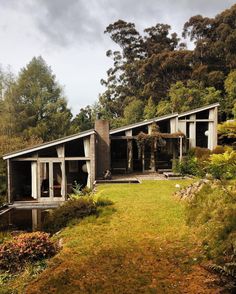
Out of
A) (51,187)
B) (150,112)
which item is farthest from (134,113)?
(51,187)

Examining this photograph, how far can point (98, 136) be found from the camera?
18766mm

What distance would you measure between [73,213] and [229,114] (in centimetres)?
2580

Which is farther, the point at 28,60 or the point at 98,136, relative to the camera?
the point at 28,60

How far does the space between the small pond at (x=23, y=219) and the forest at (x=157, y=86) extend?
10.9m

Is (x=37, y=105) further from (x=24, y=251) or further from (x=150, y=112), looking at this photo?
(x=24, y=251)

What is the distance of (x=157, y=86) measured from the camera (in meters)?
43.4

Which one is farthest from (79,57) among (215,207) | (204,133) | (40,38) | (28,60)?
(28,60)

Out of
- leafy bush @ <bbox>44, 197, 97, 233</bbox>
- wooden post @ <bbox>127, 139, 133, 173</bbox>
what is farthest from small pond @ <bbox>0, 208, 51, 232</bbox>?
wooden post @ <bbox>127, 139, 133, 173</bbox>

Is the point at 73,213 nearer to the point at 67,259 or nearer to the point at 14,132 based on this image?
the point at 67,259

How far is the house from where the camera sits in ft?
51.8

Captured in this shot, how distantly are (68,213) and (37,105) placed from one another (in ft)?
93.5

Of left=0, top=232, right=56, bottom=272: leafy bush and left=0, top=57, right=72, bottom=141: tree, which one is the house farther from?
left=0, top=57, right=72, bottom=141: tree

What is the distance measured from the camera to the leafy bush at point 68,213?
885 cm

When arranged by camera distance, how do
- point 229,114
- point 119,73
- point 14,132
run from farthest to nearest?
point 119,73 → point 14,132 → point 229,114
